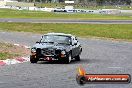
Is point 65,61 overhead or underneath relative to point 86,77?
underneath

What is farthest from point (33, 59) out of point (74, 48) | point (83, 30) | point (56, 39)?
point (83, 30)

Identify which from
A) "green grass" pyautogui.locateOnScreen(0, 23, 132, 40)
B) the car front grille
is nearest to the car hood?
the car front grille

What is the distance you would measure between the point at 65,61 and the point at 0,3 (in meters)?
151

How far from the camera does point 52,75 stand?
48.5 ft

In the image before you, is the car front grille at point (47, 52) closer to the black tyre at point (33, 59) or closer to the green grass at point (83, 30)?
the black tyre at point (33, 59)

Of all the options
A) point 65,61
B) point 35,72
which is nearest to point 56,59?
point 65,61

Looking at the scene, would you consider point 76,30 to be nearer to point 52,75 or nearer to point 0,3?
point 52,75

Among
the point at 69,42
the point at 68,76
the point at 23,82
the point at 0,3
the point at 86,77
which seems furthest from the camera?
the point at 0,3

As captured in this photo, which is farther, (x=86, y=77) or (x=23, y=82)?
(x=23, y=82)

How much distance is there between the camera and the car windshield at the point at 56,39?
2078cm

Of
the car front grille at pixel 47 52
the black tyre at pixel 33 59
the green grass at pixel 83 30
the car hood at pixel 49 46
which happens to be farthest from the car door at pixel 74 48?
the green grass at pixel 83 30

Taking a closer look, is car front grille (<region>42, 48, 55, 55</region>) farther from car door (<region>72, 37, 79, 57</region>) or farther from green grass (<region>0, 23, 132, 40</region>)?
green grass (<region>0, 23, 132, 40</region>)

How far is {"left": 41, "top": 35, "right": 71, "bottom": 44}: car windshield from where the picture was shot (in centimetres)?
2078

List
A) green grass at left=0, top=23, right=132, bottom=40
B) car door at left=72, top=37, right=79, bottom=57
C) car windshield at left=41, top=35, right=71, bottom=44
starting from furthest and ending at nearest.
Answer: green grass at left=0, top=23, right=132, bottom=40 → car door at left=72, top=37, right=79, bottom=57 → car windshield at left=41, top=35, right=71, bottom=44
